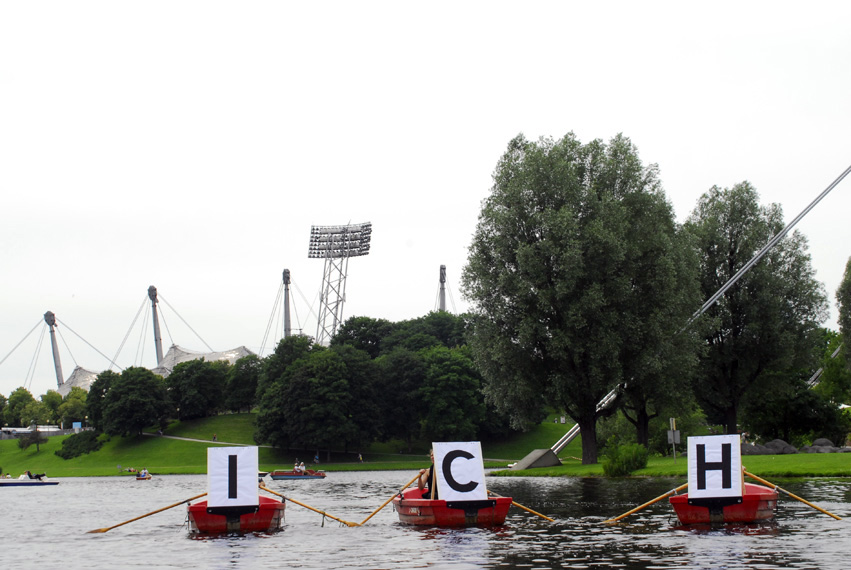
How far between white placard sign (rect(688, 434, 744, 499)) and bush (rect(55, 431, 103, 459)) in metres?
121

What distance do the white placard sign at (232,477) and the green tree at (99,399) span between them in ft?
376

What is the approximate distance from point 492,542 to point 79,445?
4802 inches

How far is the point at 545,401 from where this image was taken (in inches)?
2202

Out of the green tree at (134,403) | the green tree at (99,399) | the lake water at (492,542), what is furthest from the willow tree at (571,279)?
the green tree at (99,399)

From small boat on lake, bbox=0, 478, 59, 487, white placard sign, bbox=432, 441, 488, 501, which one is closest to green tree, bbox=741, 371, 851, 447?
white placard sign, bbox=432, 441, 488, 501

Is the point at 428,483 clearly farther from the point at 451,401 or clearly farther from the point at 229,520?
the point at 451,401

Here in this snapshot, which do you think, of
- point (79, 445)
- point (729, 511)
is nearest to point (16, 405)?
point (79, 445)

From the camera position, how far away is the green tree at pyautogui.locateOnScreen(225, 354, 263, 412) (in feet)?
485

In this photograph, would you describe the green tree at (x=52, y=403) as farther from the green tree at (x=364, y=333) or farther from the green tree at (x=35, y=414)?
the green tree at (x=364, y=333)

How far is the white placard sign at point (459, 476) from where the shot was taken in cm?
2738

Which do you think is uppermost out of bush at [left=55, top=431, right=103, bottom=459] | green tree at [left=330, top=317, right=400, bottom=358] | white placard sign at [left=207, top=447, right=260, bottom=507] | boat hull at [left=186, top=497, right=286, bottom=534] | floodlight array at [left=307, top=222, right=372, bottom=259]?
floodlight array at [left=307, top=222, right=372, bottom=259]

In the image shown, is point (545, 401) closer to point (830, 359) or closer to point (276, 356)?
point (830, 359)

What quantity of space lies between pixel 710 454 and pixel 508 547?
7.07 metres

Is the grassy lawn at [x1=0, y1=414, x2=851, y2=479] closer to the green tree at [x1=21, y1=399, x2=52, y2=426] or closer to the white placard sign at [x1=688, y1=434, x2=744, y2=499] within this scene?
the green tree at [x1=21, y1=399, x2=52, y2=426]
